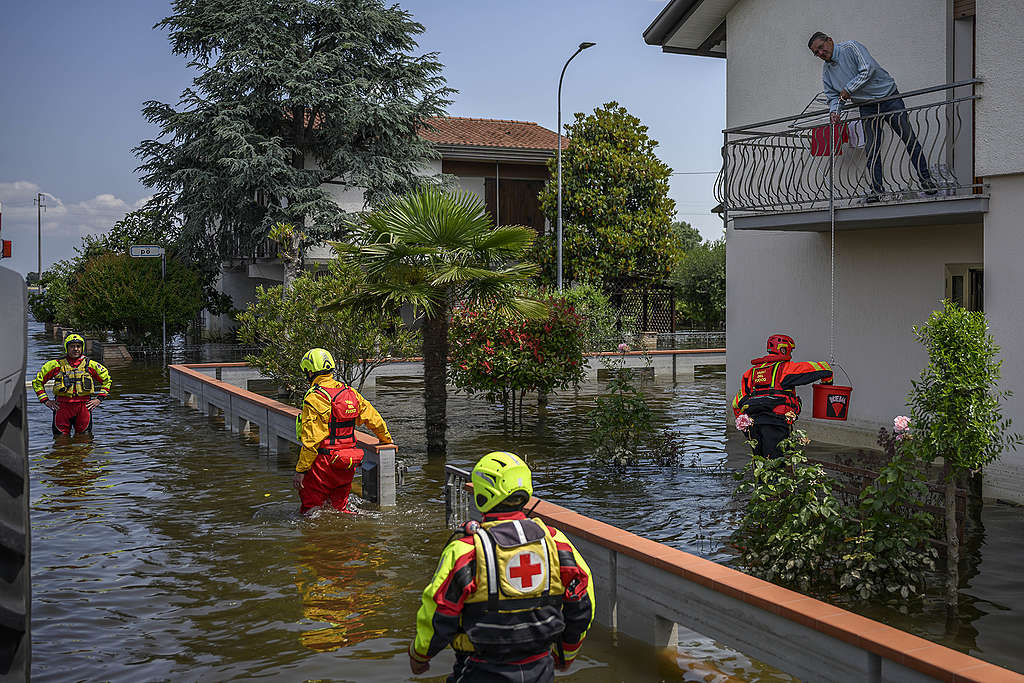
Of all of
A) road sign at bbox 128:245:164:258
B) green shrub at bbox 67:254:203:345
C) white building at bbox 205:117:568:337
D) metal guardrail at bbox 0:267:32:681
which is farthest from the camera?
white building at bbox 205:117:568:337

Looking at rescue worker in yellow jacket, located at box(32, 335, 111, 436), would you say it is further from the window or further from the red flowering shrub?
the window

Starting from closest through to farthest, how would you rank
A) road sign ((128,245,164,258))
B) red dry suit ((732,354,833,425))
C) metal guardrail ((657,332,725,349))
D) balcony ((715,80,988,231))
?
1. red dry suit ((732,354,833,425))
2. balcony ((715,80,988,231))
3. road sign ((128,245,164,258))
4. metal guardrail ((657,332,725,349))

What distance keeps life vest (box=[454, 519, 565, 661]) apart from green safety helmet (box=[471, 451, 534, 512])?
124 millimetres

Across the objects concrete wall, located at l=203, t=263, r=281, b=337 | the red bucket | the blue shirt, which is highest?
the blue shirt

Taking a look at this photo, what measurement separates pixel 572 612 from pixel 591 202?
3089 centimetres

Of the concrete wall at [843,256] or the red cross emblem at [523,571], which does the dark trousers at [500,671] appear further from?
the concrete wall at [843,256]

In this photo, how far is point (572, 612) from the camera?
4.39 meters

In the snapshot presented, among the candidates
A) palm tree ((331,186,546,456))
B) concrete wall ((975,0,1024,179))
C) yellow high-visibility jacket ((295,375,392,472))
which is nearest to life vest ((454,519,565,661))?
yellow high-visibility jacket ((295,375,392,472))

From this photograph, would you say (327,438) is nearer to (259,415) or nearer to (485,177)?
(259,415)

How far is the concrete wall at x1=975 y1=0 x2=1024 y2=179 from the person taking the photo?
408 inches

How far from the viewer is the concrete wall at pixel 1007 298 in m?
10.4

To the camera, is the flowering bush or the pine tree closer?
the flowering bush

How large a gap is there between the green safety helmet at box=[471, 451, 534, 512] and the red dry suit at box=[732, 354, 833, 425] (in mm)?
6679

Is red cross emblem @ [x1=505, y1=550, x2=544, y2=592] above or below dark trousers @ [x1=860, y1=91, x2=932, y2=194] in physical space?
below
